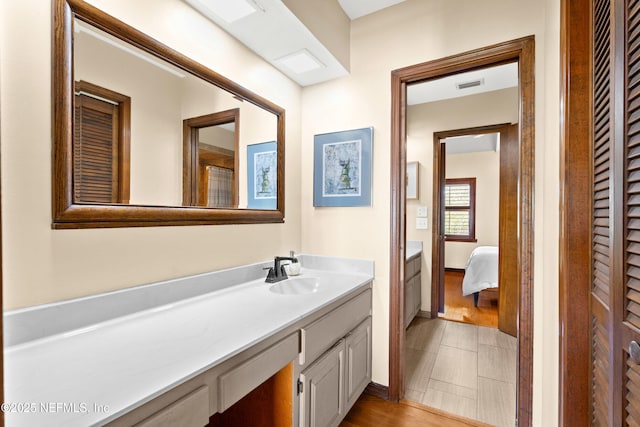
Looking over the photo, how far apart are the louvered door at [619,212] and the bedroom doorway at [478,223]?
208 cm

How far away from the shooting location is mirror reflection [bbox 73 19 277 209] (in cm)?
110

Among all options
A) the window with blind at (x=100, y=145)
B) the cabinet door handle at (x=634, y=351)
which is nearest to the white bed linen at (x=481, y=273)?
the cabinet door handle at (x=634, y=351)

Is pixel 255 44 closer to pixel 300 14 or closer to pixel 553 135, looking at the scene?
pixel 300 14

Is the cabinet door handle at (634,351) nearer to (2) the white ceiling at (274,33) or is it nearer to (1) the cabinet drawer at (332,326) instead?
(1) the cabinet drawer at (332,326)

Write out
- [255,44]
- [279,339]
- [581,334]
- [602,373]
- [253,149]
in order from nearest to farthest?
1. [602,373]
2. [581,334]
3. [279,339]
4. [255,44]
5. [253,149]

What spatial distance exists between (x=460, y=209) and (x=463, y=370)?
15.0 ft

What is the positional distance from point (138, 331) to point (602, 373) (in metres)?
1.54

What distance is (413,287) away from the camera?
10.3ft

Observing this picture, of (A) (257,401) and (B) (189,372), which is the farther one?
(A) (257,401)

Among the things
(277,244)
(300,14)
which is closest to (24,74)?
(300,14)

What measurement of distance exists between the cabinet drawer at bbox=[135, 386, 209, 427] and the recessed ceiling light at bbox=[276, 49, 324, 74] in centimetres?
183

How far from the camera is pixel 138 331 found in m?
1.07

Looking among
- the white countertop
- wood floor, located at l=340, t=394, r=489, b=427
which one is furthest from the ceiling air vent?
wood floor, located at l=340, t=394, r=489, b=427

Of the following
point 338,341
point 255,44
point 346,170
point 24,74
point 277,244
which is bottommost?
point 338,341
